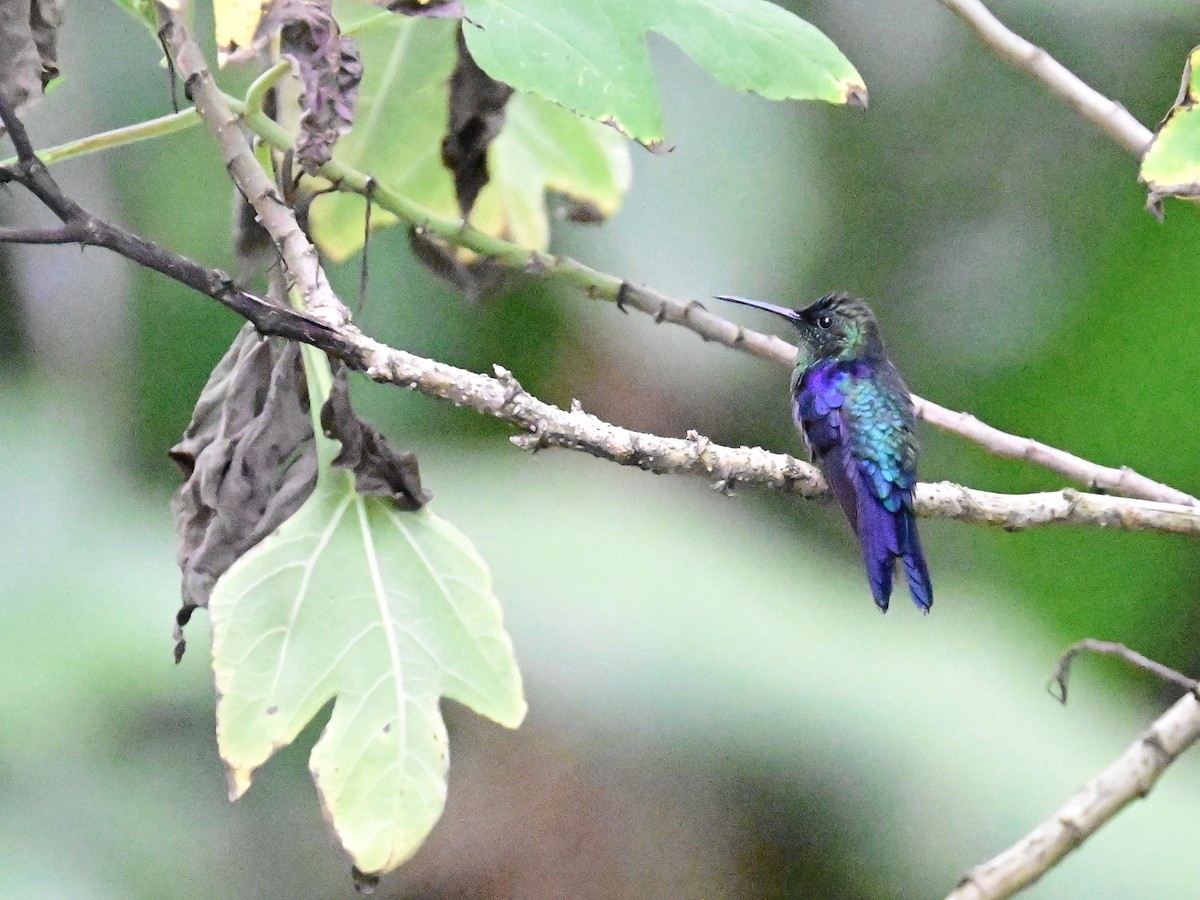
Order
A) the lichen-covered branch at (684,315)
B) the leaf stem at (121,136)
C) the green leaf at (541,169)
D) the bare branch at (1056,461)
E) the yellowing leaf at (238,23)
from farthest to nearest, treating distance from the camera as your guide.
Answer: the green leaf at (541,169), the bare branch at (1056,461), the lichen-covered branch at (684,315), the leaf stem at (121,136), the yellowing leaf at (238,23)

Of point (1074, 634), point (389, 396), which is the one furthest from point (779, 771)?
point (389, 396)

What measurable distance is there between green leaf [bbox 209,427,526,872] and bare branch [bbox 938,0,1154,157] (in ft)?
2.52

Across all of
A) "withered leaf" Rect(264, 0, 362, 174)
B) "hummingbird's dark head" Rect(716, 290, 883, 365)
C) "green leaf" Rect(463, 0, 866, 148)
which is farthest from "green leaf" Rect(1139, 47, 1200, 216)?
"hummingbird's dark head" Rect(716, 290, 883, 365)

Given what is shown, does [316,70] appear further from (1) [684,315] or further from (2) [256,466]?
(1) [684,315]

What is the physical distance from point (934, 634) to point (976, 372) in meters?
0.55

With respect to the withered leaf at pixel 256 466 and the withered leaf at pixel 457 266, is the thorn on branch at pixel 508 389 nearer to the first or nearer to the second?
the withered leaf at pixel 256 466

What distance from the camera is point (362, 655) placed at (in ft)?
3.12

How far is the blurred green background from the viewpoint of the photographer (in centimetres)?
184

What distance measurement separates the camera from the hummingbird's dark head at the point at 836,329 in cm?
178

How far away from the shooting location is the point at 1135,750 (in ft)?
3.75

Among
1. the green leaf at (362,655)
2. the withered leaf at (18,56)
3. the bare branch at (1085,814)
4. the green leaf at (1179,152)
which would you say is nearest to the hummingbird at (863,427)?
the bare branch at (1085,814)

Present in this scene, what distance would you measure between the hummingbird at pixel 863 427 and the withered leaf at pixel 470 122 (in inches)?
15.0

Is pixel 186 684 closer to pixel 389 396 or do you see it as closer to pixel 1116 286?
pixel 389 396

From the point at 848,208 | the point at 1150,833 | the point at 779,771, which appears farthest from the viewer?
the point at 848,208
